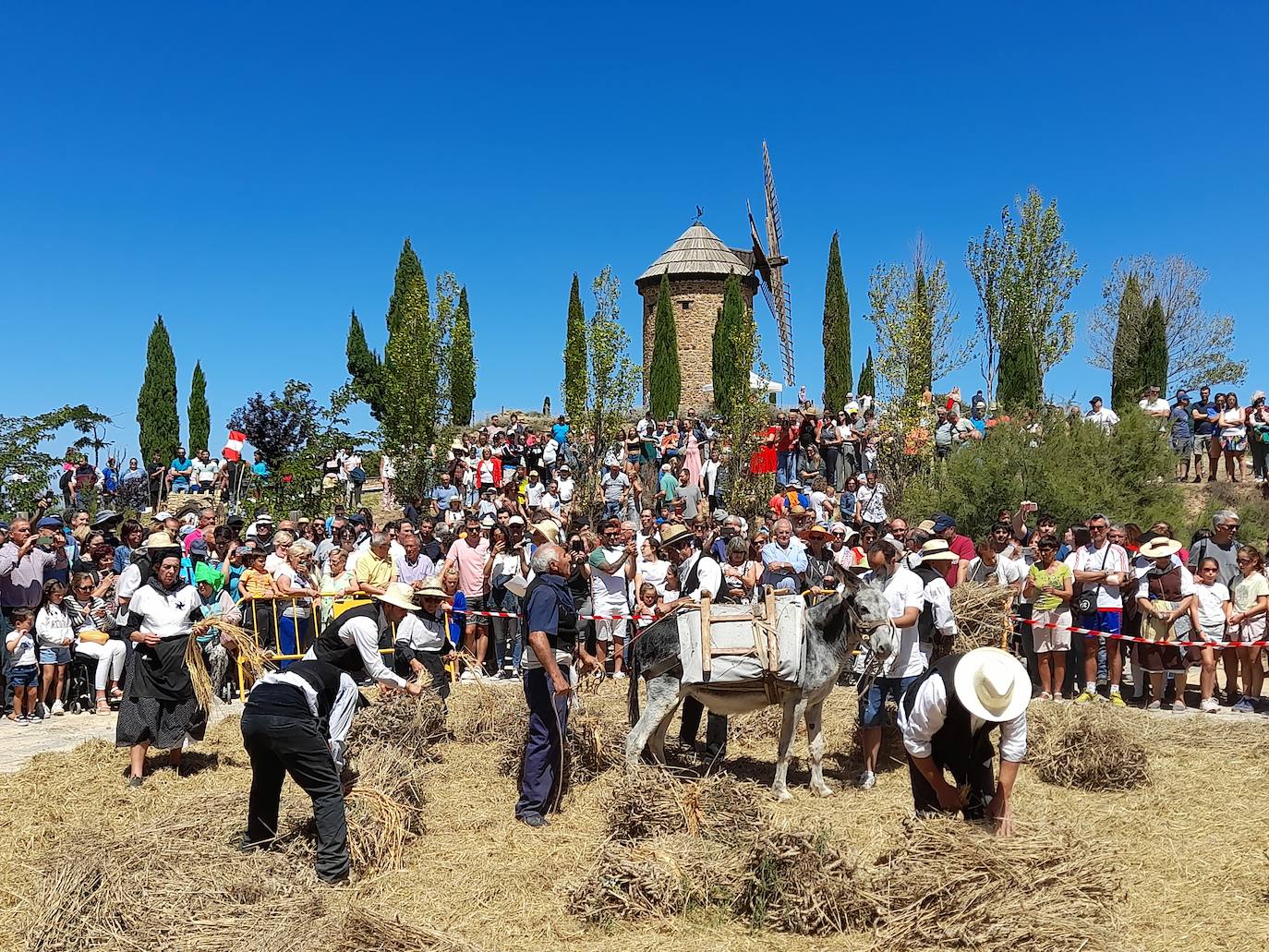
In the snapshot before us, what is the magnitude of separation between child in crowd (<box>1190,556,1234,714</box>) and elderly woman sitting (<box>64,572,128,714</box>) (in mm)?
12826

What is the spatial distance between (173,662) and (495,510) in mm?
8433

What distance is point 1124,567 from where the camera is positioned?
1157cm

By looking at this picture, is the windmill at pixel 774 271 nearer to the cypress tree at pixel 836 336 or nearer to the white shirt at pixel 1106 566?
the cypress tree at pixel 836 336

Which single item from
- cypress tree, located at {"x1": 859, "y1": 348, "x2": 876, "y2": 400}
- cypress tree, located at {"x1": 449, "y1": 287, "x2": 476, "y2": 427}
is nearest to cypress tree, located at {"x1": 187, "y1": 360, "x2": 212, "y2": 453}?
cypress tree, located at {"x1": 449, "y1": 287, "x2": 476, "y2": 427}

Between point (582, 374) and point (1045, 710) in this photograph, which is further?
point (582, 374)

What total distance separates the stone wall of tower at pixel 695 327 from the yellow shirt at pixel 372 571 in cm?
3657

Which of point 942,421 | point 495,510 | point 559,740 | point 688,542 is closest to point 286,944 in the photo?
point 559,740

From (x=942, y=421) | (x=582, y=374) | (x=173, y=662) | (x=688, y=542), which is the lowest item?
(x=173, y=662)

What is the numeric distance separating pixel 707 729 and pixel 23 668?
27.2 feet

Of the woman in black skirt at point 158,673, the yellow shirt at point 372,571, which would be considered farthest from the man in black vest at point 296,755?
the yellow shirt at point 372,571

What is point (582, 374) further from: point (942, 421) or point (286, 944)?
point (286, 944)

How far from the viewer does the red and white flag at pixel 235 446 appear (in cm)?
2283

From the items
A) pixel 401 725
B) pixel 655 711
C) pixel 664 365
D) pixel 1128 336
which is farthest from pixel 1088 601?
pixel 664 365

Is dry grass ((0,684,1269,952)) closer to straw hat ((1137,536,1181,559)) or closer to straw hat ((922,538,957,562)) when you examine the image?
straw hat ((922,538,957,562))
